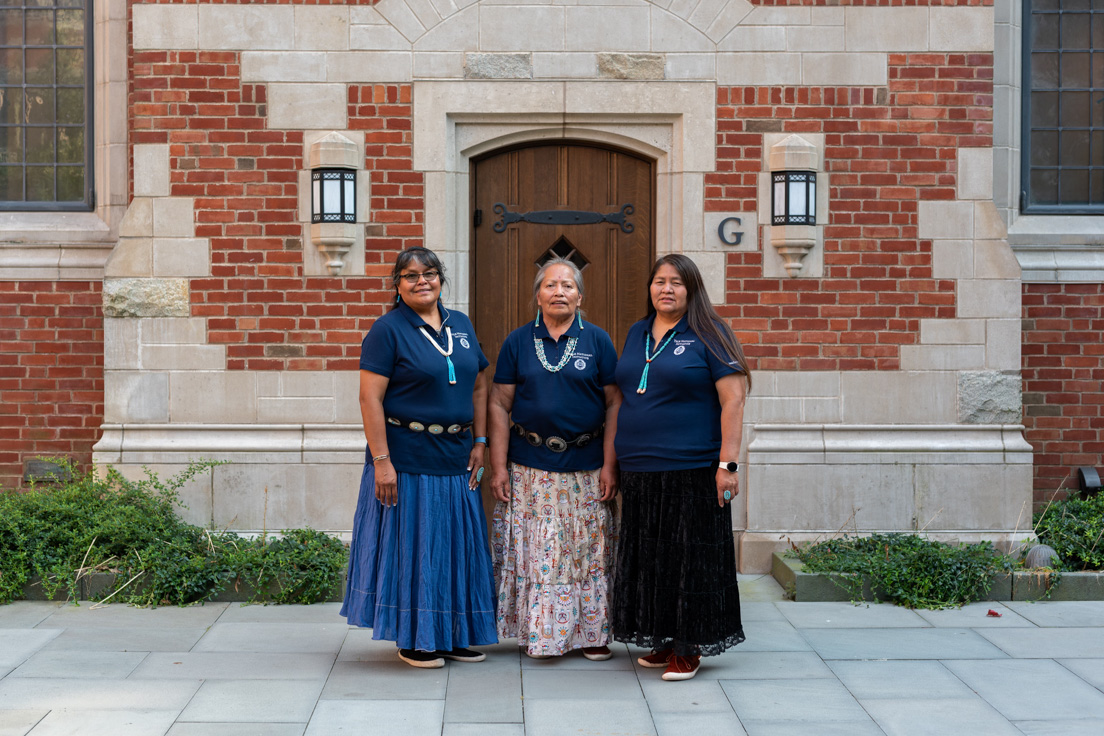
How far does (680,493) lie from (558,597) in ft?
2.37

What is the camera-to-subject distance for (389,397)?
4.83 m

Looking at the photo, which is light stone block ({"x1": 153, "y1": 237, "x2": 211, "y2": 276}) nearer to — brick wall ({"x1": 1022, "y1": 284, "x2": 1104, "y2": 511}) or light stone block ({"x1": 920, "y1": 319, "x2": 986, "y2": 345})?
light stone block ({"x1": 920, "y1": 319, "x2": 986, "y2": 345})

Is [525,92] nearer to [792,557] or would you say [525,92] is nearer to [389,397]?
[389,397]

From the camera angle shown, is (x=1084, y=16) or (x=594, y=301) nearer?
(x=594, y=301)

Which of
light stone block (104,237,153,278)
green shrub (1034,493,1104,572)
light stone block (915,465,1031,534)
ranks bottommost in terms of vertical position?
green shrub (1034,493,1104,572)

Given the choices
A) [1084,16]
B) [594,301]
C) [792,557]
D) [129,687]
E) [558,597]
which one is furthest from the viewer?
[1084,16]

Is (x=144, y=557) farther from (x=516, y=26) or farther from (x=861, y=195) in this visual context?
(x=861, y=195)

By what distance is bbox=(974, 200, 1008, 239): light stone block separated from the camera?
22.0ft

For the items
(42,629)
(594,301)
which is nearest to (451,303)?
(594,301)

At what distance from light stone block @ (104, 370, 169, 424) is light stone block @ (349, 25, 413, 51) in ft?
7.53

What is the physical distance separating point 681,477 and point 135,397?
3588mm

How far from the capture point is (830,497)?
668 centimetres

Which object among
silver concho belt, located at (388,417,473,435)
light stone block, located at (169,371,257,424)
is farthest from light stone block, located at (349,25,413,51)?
silver concho belt, located at (388,417,473,435)

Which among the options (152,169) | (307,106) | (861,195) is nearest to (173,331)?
(152,169)
